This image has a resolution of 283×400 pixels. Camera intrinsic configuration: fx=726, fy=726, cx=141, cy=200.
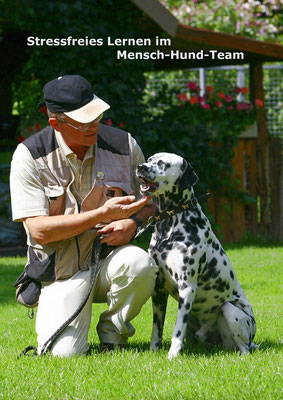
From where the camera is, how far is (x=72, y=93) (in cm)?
418

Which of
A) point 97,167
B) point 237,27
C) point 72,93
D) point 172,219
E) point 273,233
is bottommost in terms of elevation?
point 273,233

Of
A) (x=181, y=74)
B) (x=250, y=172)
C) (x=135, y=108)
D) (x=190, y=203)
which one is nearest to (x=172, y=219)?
(x=190, y=203)

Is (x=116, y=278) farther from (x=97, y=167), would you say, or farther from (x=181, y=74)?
(x=181, y=74)

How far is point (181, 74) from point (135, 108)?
4.86 meters

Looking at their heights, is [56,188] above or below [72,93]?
below

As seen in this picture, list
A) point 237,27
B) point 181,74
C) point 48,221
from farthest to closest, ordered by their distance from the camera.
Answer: point 237,27
point 181,74
point 48,221

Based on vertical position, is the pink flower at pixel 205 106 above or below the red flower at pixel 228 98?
below

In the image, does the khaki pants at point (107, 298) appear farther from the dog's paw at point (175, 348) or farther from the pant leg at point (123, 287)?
the dog's paw at point (175, 348)

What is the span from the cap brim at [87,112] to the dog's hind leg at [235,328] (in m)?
1.34

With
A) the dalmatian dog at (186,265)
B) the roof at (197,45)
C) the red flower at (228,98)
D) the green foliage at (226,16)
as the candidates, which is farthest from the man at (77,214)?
the green foliage at (226,16)

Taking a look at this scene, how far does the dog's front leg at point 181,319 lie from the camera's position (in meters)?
4.07

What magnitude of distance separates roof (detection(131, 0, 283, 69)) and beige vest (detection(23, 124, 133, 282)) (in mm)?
5249

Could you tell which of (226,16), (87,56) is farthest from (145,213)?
(226,16)

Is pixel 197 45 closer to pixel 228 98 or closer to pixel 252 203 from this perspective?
pixel 228 98
